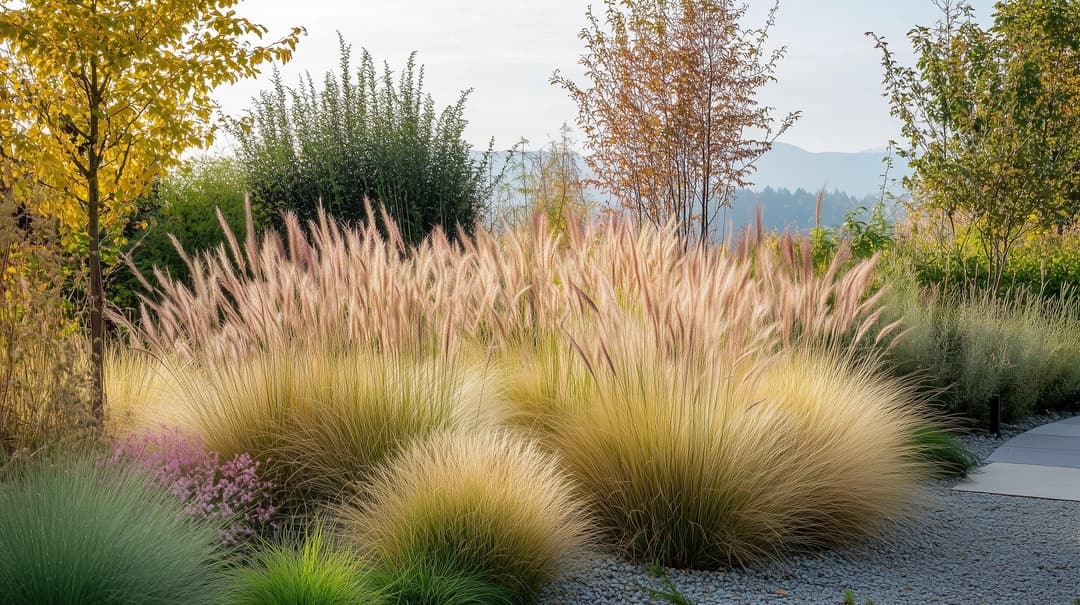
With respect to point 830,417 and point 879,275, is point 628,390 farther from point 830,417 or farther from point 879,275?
point 879,275

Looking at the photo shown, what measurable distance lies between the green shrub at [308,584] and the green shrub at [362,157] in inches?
252

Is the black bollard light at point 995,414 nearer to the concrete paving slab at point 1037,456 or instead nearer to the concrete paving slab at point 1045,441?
the concrete paving slab at point 1045,441

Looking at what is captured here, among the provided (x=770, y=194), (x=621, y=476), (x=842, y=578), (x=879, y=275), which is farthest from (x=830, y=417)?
(x=770, y=194)

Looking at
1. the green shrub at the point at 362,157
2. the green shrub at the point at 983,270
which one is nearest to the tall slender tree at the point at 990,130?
the green shrub at the point at 983,270

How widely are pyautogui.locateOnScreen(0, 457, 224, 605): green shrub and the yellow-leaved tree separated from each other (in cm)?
185

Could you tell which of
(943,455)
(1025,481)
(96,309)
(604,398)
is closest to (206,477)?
(96,309)

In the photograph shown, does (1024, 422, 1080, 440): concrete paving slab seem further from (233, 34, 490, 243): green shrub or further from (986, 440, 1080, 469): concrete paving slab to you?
(233, 34, 490, 243): green shrub

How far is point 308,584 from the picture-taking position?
2781 mm

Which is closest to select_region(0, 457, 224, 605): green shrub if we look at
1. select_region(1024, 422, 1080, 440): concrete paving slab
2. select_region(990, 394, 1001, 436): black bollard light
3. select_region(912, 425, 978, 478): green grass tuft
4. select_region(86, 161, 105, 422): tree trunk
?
select_region(86, 161, 105, 422): tree trunk

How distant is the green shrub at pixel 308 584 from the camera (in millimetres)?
2760

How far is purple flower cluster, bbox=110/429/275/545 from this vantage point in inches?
136

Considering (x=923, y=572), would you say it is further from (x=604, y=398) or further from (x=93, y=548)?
(x=93, y=548)

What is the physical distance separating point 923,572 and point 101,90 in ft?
15.1

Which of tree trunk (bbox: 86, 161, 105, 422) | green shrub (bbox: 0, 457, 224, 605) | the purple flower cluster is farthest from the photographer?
tree trunk (bbox: 86, 161, 105, 422)
